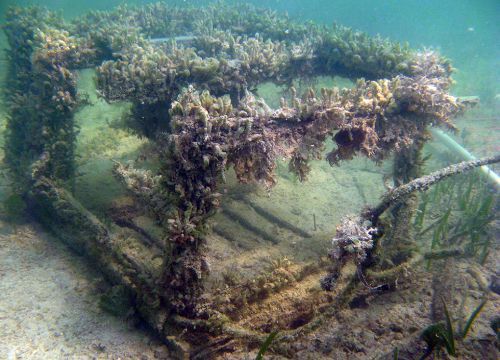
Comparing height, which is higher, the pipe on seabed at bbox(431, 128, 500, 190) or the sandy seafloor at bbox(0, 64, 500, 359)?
the pipe on seabed at bbox(431, 128, 500, 190)

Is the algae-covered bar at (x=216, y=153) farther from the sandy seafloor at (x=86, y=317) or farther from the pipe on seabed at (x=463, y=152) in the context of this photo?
the pipe on seabed at (x=463, y=152)

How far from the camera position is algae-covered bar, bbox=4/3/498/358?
10.8 ft

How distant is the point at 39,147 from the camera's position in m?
5.44

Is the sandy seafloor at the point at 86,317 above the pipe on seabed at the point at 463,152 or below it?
below

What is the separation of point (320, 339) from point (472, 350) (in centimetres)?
154

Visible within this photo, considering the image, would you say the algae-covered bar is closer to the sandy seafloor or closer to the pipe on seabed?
→ the sandy seafloor

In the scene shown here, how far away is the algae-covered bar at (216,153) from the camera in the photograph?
329 centimetres

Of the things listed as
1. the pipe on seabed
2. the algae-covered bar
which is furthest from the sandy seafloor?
the pipe on seabed

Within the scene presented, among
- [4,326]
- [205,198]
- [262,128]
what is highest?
[262,128]

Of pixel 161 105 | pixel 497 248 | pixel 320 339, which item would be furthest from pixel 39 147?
pixel 497 248

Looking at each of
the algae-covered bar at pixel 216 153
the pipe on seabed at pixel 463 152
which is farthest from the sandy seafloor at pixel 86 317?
the pipe on seabed at pixel 463 152

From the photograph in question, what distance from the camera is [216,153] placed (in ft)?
10.6

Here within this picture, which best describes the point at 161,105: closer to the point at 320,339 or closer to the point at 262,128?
the point at 262,128

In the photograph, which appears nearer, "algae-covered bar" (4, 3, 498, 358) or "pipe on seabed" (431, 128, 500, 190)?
"algae-covered bar" (4, 3, 498, 358)
